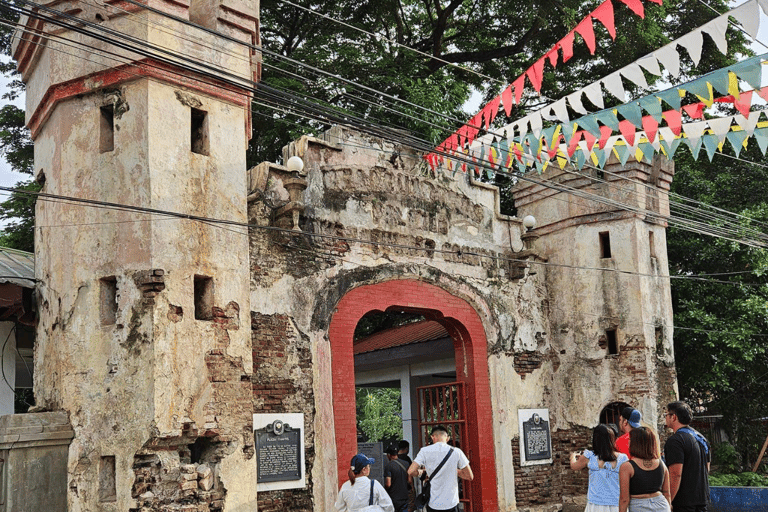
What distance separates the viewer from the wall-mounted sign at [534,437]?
14.6m

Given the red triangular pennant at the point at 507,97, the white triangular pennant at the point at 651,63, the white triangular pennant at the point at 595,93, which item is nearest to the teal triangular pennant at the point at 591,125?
the white triangular pennant at the point at 595,93

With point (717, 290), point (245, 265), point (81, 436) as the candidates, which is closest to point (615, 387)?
point (717, 290)

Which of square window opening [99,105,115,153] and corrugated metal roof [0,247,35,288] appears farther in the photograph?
corrugated metal roof [0,247,35,288]

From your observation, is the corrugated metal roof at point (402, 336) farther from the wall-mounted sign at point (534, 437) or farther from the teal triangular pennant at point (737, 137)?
the teal triangular pennant at point (737, 137)

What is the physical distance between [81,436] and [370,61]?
1253 cm

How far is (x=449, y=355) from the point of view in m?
18.1

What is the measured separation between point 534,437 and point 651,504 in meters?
8.76

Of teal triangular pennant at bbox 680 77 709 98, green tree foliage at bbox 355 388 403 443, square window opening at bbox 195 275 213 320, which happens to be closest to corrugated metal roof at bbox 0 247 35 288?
square window opening at bbox 195 275 213 320

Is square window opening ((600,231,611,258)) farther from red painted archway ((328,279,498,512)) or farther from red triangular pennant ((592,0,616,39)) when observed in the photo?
red triangular pennant ((592,0,616,39))

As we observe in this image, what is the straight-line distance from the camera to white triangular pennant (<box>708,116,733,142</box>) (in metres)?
9.64

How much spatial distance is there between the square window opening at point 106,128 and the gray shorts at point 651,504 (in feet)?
24.4

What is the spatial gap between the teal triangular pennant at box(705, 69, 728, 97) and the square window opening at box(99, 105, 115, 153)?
7031 millimetres

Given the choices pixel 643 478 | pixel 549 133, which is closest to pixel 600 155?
pixel 549 133

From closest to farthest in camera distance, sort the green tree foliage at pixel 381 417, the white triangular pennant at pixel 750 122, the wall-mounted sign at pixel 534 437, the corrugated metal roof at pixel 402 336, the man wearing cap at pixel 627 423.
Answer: the man wearing cap at pixel 627 423
the white triangular pennant at pixel 750 122
the wall-mounted sign at pixel 534 437
the corrugated metal roof at pixel 402 336
the green tree foliage at pixel 381 417
